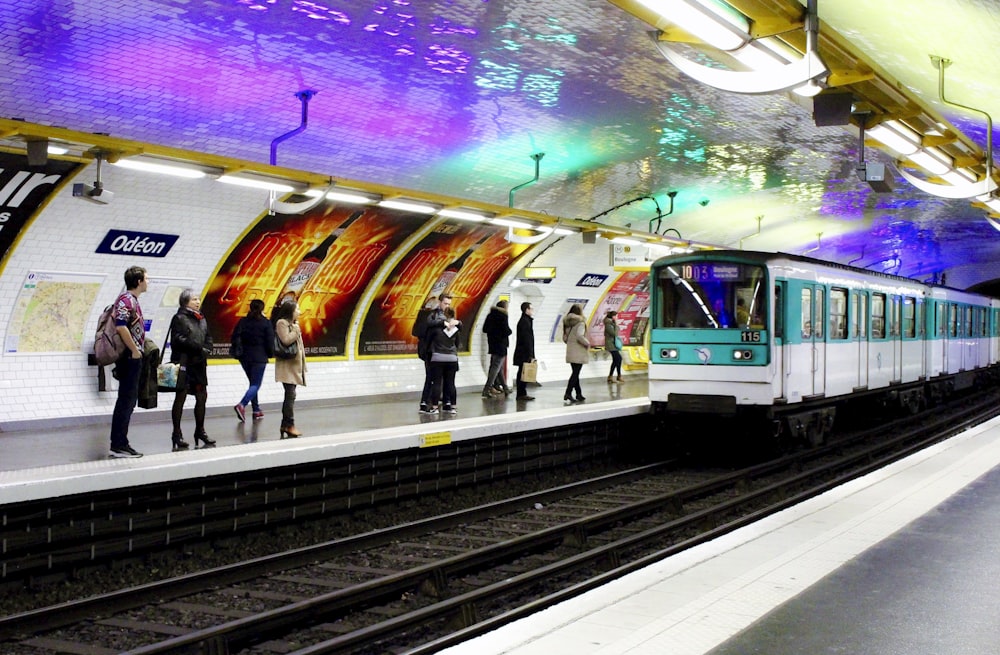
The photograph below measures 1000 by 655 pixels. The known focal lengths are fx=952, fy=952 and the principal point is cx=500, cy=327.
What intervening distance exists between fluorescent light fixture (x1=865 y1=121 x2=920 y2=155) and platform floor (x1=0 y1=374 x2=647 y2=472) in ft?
18.3

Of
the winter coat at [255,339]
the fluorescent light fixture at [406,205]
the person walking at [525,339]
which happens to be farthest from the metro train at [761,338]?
the winter coat at [255,339]

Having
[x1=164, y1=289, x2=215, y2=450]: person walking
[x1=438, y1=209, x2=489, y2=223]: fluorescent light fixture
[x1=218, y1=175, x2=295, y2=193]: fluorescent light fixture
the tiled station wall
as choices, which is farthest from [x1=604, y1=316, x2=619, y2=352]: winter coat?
[x1=164, y1=289, x2=215, y2=450]: person walking

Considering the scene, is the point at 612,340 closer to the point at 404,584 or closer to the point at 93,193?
the point at 93,193

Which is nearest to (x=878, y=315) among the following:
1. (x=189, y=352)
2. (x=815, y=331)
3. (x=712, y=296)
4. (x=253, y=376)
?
(x=815, y=331)

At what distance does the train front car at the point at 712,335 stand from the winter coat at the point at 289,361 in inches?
191

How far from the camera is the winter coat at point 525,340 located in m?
15.7

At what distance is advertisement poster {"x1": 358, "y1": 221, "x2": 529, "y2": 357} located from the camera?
15.0 metres

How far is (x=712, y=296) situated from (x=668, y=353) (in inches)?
38.1

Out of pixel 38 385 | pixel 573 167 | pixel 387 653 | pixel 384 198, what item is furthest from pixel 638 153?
pixel 387 653

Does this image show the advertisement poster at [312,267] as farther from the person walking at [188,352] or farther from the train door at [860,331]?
the train door at [860,331]

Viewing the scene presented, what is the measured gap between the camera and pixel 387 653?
5.58m

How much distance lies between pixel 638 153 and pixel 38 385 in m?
8.63

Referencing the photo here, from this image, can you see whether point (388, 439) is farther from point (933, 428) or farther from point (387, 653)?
point (933, 428)

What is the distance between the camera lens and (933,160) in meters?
10.4
